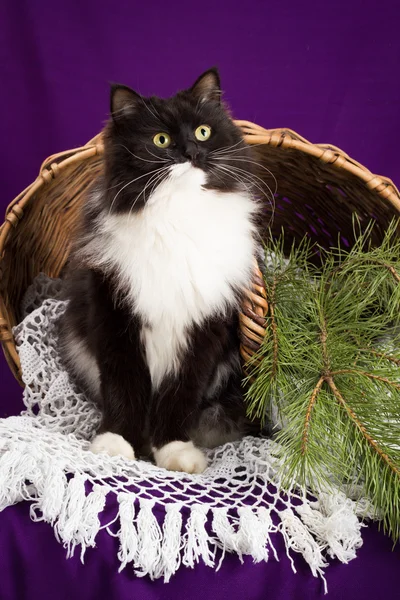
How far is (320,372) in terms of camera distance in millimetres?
1293

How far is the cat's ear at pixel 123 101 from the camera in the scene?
1397 millimetres

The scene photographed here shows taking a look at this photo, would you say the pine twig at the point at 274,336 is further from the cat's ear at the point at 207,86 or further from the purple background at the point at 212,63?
the purple background at the point at 212,63

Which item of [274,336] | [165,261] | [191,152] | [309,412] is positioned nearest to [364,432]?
[309,412]

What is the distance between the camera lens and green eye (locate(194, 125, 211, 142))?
4.60 ft

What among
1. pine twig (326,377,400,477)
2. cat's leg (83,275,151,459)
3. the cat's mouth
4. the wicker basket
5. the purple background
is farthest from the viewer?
the purple background

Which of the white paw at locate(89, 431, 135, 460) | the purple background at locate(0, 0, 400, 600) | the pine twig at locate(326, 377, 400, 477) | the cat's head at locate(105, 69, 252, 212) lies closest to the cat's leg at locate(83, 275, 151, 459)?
the white paw at locate(89, 431, 135, 460)

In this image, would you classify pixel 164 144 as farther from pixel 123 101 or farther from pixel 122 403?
pixel 122 403

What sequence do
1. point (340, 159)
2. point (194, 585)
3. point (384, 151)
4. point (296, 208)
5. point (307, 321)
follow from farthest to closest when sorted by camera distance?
point (384, 151)
point (296, 208)
point (340, 159)
point (307, 321)
point (194, 585)

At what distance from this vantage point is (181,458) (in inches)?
56.0

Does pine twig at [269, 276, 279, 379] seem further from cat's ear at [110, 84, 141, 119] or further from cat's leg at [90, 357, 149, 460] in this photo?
cat's ear at [110, 84, 141, 119]

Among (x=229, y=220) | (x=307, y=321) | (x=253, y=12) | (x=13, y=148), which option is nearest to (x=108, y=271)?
(x=229, y=220)

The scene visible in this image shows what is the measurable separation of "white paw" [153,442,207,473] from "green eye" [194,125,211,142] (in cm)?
69

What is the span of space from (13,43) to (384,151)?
1.27 m

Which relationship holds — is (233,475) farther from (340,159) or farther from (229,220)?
(340,159)
